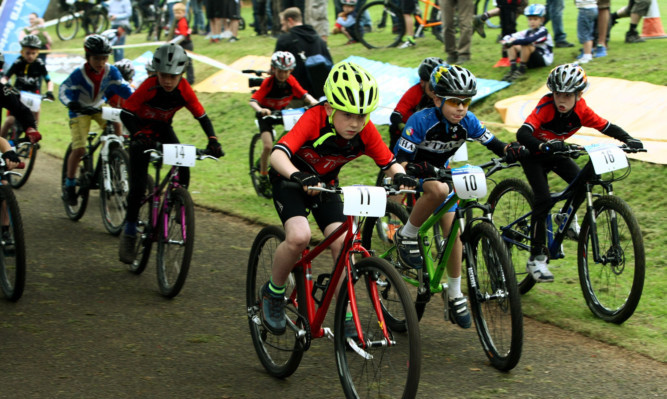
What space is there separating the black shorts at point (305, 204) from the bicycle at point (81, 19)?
2756cm

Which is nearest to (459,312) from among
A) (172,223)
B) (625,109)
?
(172,223)

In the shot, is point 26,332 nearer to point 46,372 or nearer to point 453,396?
point 46,372

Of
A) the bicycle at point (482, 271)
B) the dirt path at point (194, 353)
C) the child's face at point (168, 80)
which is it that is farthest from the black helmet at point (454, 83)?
the child's face at point (168, 80)

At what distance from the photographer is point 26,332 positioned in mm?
6324

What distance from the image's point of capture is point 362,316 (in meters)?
4.72

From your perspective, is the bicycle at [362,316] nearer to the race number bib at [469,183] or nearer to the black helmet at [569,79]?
the race number bib at [469,183]

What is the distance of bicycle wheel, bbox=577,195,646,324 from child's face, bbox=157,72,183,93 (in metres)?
3.96

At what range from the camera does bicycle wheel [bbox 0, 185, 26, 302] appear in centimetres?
678

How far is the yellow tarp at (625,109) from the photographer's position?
392 inches

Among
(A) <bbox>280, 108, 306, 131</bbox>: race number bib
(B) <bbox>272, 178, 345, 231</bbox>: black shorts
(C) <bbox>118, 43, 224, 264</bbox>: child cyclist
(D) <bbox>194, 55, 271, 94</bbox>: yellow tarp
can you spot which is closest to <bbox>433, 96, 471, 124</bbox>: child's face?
(B) <bbox>272, 178, 345, 231</bbox>: black shorts

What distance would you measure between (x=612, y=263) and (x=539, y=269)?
0.60 metres

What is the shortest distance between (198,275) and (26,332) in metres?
1.99

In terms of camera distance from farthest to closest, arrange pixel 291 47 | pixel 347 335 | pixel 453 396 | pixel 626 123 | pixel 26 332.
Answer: pixel 291 47 < pixel 626 123 < pixel 26 332 < pixel 453 396 < pixel 347 335

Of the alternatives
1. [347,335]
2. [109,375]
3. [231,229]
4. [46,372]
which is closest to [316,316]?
[347,335]
